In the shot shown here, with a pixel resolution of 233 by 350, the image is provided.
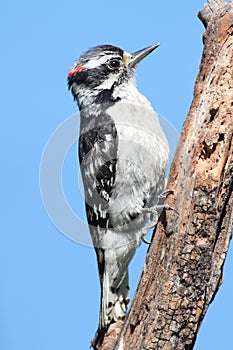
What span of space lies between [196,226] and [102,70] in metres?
2.71

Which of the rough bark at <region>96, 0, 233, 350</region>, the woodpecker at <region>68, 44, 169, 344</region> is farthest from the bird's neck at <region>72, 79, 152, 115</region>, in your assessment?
the rough bark at <region>96, 0, 233, 350</region>

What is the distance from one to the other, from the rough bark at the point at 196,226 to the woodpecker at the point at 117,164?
1.02m

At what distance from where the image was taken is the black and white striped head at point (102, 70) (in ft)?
18.9

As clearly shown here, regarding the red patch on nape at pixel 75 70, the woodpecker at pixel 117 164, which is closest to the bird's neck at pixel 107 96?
the woodpecker at pixel 117 164

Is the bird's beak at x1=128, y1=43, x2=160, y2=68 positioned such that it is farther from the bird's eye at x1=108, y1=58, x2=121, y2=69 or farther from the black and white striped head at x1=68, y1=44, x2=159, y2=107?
the bird's eye at x1=108, y1=58, x2=121, y2=69

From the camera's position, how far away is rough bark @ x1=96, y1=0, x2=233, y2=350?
3631 millimetres

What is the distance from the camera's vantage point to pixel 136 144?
16.3 ft

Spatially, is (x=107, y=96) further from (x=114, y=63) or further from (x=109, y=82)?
(x=114, y=63)

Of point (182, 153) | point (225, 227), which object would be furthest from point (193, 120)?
point (225, 227)

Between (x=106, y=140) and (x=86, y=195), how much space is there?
2.38 ft

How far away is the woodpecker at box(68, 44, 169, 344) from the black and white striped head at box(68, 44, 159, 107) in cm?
1

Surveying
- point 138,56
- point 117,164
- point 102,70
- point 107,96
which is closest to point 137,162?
point 117,164

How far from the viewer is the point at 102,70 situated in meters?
5.83

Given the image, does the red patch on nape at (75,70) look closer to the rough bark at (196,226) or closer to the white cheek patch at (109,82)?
the white cheek patch at (109,82)
